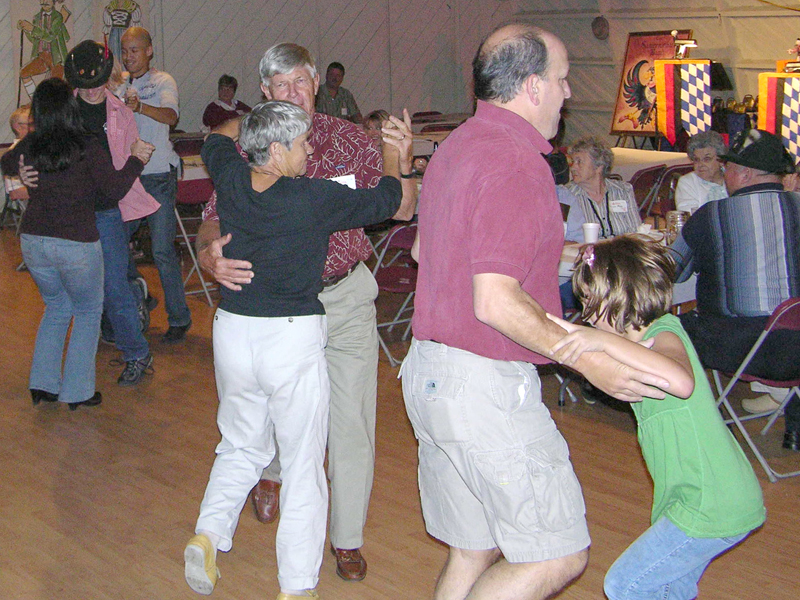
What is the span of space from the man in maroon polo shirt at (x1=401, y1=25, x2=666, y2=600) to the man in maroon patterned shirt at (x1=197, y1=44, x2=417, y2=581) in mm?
889

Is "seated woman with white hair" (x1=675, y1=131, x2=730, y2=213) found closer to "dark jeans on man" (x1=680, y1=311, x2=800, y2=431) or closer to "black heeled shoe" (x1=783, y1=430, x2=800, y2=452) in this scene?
"dark jeans on man" (x1=680, y1=311, x2=800, y2=431)

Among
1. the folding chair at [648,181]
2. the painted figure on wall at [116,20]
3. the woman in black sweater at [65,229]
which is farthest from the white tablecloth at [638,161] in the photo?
the painted figure on wall at [116,20]

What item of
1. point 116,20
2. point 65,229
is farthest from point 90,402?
point 116,20

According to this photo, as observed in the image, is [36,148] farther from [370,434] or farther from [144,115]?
[370,434]

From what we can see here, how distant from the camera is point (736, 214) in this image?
386 cm

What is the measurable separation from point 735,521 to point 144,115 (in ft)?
15.4

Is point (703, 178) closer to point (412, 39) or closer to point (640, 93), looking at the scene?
point (640, 93)

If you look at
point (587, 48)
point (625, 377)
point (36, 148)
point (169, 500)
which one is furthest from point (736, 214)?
point (587, 48)

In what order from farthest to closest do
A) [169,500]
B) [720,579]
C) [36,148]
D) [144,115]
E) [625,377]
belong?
[144,115], [36,148], [169,500], [720,579], [625,377]

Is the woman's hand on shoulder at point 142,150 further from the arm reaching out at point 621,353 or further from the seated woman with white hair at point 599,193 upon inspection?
the arm reaching out at point 621,353

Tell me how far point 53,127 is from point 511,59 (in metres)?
3.10

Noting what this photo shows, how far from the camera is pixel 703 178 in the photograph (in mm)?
5723

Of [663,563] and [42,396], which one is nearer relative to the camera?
[663,563]

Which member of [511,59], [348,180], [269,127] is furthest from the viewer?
[348,180]
